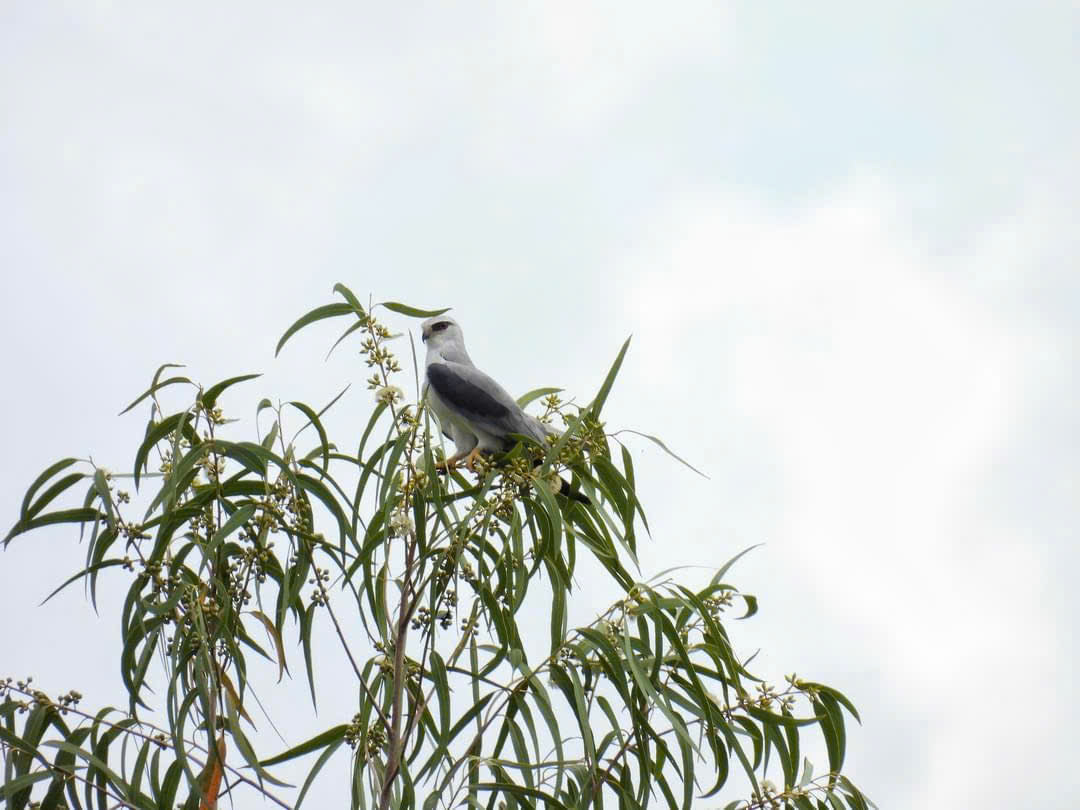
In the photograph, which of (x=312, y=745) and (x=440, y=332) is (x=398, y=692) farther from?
(x=440, y=332)

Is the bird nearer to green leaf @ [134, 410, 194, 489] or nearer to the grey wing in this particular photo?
the grey wing

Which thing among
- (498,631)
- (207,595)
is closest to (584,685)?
(498,631)

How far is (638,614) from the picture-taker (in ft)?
9.53

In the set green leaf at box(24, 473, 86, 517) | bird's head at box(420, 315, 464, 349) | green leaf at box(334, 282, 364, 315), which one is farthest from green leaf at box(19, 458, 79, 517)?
bird's head at box(420, 315, 464, 349)

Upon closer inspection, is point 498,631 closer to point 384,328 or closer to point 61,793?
point 384,328

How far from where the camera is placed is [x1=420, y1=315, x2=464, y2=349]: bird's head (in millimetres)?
4598

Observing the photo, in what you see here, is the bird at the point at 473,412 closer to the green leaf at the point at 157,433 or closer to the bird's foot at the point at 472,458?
the bird's foot at the point at 472,458

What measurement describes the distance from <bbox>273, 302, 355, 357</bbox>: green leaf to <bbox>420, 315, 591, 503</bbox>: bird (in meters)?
0.63

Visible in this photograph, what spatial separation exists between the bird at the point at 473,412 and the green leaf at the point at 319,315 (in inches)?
24.9

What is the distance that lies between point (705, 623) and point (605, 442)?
0.51 m

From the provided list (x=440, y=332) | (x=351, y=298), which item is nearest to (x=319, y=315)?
(x=351, y=298)

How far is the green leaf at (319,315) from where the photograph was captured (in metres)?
3.04

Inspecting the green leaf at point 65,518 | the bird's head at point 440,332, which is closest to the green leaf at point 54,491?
the green leaf at point 65,518

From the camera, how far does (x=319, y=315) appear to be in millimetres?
3076
